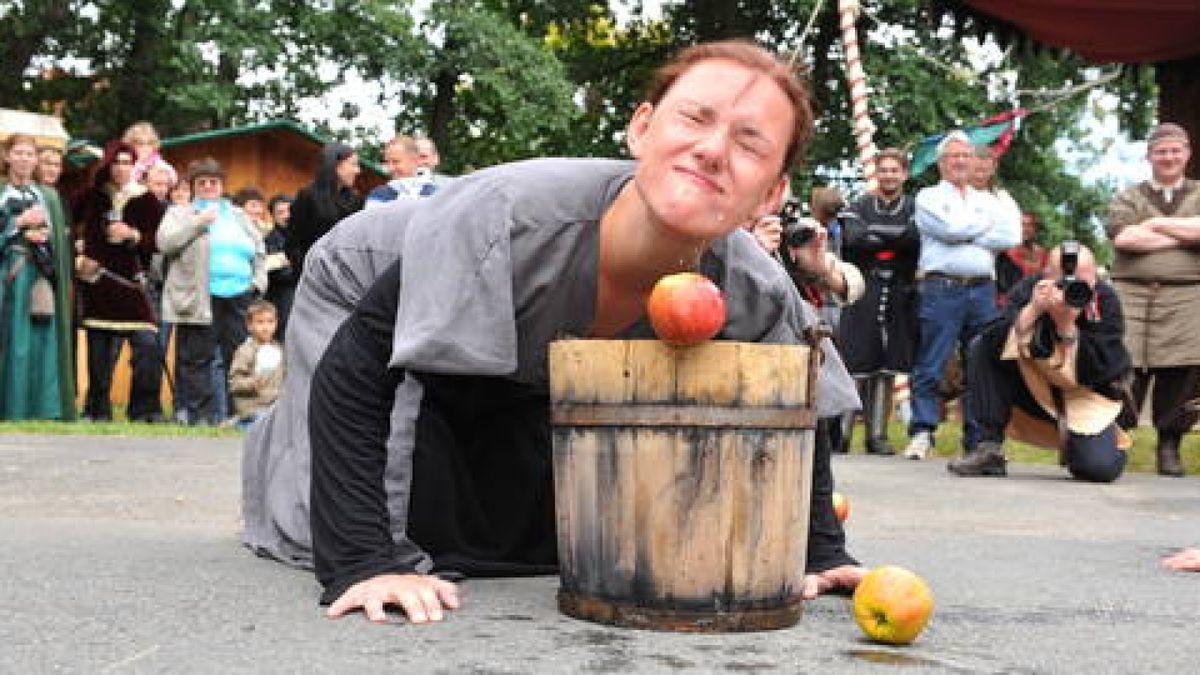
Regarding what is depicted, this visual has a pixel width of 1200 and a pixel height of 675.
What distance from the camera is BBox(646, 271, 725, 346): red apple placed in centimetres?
280

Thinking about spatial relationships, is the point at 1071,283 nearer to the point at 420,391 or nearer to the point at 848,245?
the point at 848,245

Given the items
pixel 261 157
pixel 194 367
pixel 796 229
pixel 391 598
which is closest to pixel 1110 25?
pixel 796 229

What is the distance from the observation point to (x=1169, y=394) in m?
8.70

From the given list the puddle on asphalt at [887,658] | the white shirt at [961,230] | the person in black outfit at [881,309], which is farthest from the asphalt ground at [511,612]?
the person in black outfit at [881,309]

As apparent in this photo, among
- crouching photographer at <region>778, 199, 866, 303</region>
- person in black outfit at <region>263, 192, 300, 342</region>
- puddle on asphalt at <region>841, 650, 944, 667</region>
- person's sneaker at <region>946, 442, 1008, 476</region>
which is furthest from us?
person in black outfit at <region>263, 192, 300, 342</region>

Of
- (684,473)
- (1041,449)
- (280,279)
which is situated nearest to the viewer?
(684,473)

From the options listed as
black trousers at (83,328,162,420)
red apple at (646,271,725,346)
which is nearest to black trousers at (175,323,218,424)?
black trousers at (83,328,162,420)

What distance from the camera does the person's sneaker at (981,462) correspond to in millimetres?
7871

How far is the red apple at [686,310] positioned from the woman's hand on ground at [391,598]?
70 centimetres

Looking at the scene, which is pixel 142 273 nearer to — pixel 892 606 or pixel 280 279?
pixel 280 279

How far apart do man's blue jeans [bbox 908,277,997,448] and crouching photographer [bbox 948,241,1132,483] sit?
3.29 feet

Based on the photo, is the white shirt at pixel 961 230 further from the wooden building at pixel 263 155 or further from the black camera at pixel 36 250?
the wooden building at pixel 263 155

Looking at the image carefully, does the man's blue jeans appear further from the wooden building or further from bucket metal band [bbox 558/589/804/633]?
the wooden building

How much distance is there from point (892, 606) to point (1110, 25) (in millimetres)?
9441
